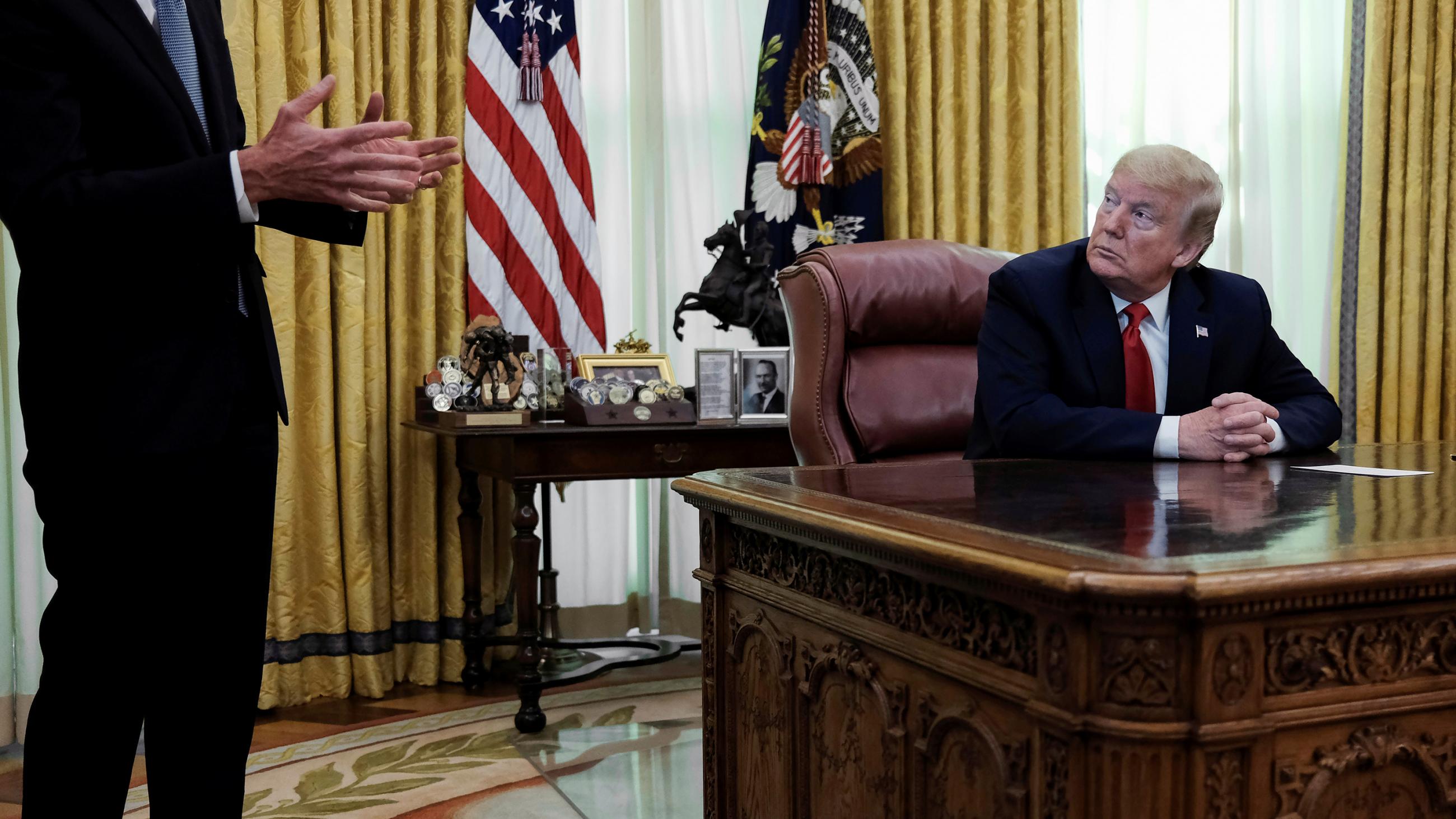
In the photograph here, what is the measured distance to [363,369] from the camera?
11.6 feet

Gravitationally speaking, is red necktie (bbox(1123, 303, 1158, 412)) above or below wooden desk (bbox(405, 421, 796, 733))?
above

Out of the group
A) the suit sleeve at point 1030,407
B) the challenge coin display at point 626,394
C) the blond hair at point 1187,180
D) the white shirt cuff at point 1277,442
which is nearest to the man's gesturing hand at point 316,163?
the suit sleeve at point 1030,407

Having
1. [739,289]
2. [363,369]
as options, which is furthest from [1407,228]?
[363,369]

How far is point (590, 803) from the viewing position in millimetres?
2609

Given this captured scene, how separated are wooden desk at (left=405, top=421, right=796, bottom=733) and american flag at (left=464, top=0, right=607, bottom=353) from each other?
54cm

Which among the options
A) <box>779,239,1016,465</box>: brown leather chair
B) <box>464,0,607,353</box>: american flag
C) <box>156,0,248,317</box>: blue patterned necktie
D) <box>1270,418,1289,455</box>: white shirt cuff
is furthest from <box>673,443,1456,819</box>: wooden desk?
<box>464,0,607,353</box>: american flag

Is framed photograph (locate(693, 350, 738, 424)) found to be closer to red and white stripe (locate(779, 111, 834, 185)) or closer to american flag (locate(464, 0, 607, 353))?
american flag (locate(464, 0, 607, 353))

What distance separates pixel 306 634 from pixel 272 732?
0.36 meters

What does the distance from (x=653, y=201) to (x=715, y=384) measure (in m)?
1.00

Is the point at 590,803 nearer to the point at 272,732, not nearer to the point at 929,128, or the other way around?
the point at 272,732

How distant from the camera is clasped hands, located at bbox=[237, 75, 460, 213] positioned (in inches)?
58.4

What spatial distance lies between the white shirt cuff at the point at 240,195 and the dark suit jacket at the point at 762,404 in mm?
2052

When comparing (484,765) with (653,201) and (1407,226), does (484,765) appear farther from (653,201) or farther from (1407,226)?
(1407,226)

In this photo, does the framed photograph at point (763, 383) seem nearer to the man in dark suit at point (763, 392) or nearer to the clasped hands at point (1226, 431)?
the man in dark suit at point (763, 392)
